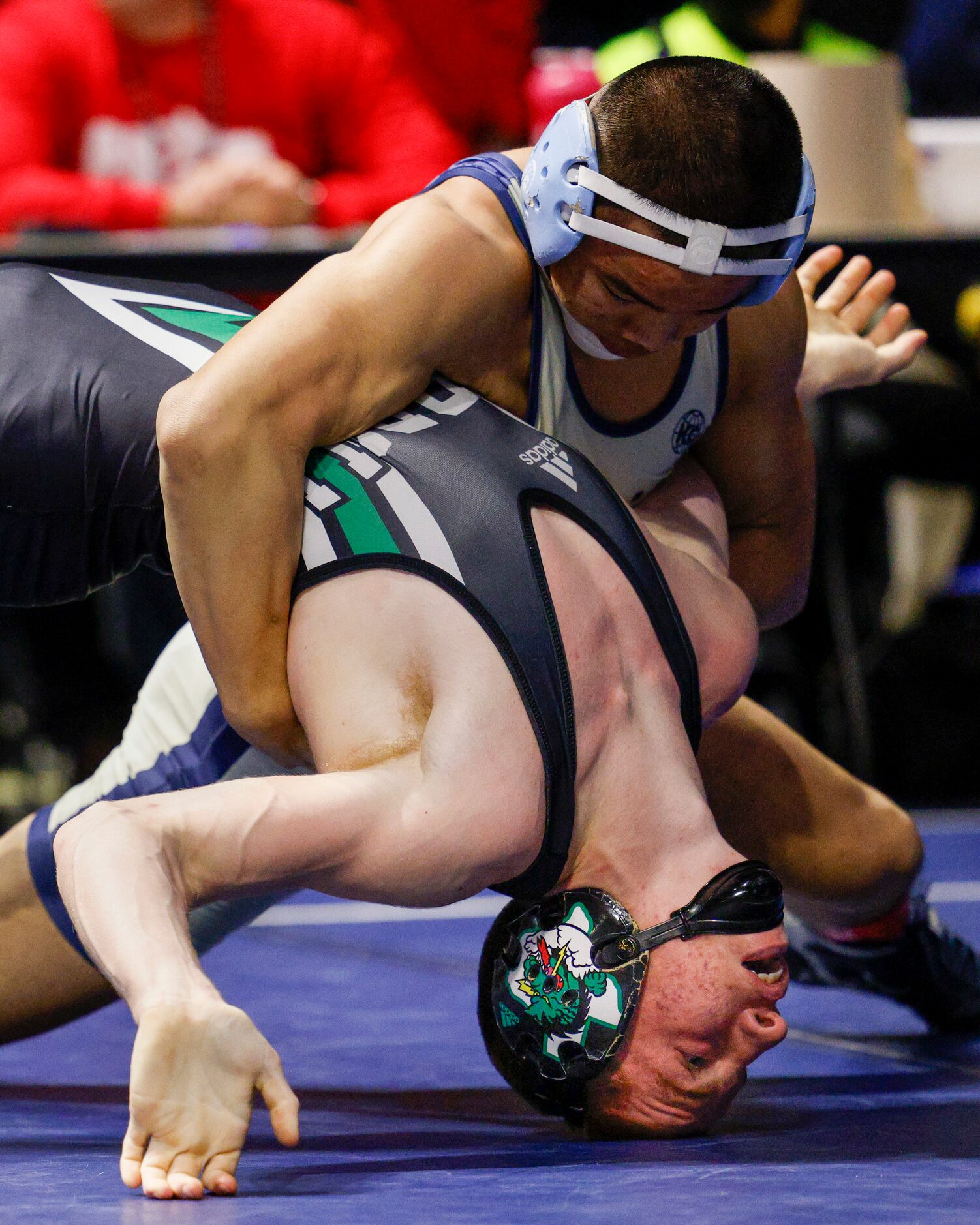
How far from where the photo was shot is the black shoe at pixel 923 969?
2.58m

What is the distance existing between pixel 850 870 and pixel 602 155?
3.47 feet

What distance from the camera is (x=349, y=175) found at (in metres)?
4.53

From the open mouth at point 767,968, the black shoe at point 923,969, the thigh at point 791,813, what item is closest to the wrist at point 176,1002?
the open mouth at point 767,968

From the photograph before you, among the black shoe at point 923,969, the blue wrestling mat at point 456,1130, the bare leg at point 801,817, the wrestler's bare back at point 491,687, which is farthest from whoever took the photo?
the black shoe at point 923,969

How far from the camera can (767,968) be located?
2.00 meters

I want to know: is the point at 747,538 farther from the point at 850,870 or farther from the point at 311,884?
the point at 311,884

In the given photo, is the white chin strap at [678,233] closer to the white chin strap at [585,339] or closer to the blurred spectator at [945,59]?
the white chin strap at [585,339]

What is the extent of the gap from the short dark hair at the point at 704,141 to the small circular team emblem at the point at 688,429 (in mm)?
347

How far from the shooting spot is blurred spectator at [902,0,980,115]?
547 centimetres

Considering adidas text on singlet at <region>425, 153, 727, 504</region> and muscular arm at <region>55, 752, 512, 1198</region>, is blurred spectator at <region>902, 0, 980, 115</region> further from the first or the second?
muscular arm at <region>55, 752, 512, 1198</region>

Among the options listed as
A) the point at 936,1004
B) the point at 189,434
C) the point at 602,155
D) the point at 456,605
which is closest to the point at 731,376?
the point at 602,155

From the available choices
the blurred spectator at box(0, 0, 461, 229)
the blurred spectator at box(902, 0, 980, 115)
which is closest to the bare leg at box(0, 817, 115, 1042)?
the blurred spectator at box(0, 0, 461, 229)

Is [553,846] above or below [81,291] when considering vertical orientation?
below

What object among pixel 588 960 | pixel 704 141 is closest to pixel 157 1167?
pixel 588 960
